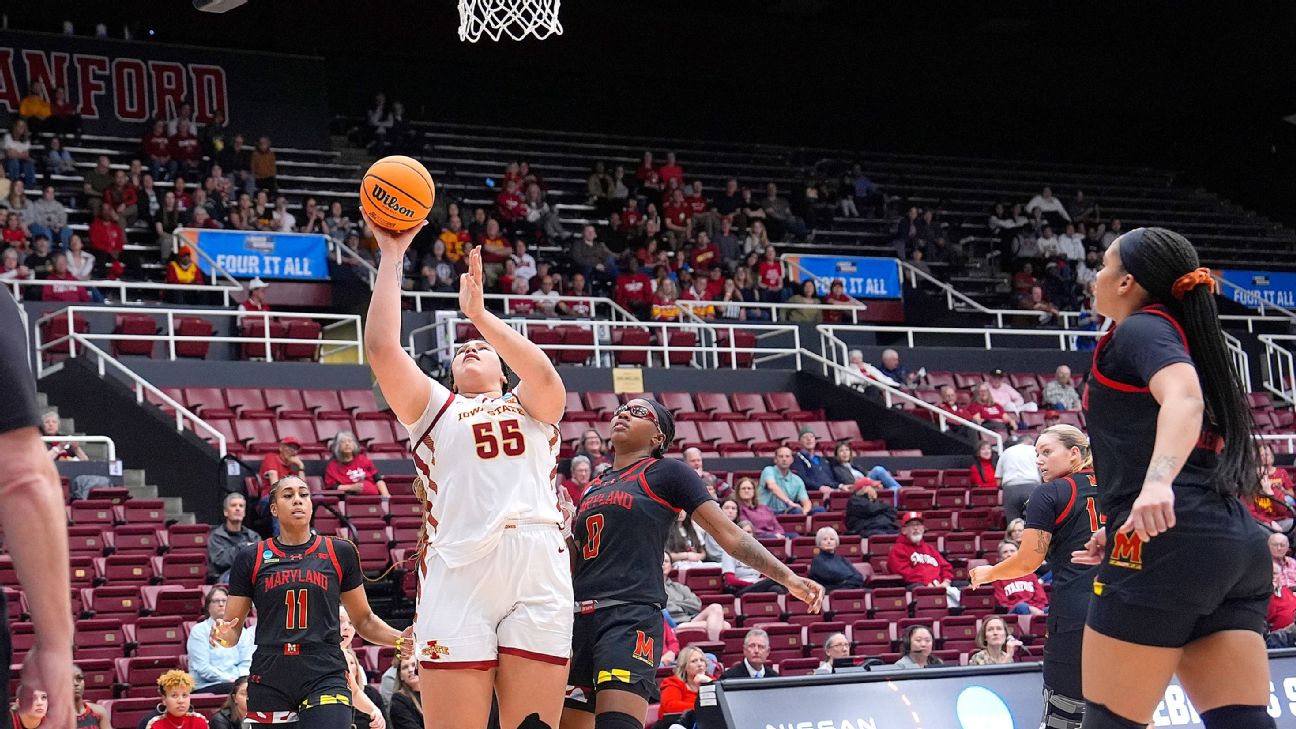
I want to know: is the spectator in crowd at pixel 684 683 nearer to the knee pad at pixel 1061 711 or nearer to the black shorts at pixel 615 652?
the knee pad at pixel 1061 711

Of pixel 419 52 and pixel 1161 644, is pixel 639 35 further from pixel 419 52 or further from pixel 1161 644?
pixel 1161 644

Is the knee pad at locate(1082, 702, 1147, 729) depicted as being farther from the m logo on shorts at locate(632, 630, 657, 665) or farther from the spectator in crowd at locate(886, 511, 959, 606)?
the spectator in crowd at locate(886, 511, 959, 606)

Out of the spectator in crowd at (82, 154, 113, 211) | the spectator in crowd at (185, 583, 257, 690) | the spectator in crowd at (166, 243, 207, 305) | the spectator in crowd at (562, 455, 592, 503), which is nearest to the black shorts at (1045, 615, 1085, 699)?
the spectator in crowd at (185, 583, 257, 690)

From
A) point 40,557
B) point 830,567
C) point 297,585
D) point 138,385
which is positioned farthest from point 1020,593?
point 40,557

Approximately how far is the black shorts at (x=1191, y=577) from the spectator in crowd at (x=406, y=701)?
6395mm

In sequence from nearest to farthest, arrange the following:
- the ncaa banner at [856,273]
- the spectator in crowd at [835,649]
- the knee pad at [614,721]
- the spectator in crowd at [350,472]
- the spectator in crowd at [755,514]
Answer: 1. the knee pad at [614,721]
2. the spectator in crowd at [835,649]
3. the spectator in crowd at [350,472]
4. the spectator in crowd at [755,514]
5. the ncaa banner at [856,273]

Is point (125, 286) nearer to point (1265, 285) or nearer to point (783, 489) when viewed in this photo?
point (783, 489)

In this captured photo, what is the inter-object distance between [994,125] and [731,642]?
21509mm

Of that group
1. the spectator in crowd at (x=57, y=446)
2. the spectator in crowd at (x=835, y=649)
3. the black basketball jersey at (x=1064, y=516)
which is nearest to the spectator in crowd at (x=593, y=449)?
the spectator in crowd at (x=835, y=649)

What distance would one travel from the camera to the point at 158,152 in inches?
851

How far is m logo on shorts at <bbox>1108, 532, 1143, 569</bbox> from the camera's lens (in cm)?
418

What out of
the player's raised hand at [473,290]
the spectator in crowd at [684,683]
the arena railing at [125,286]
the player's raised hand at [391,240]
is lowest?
the spectator in crowd at [684,683]

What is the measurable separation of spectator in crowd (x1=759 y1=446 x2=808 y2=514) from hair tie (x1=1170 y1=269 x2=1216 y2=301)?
38.0 ft

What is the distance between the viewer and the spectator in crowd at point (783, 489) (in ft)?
52.4
